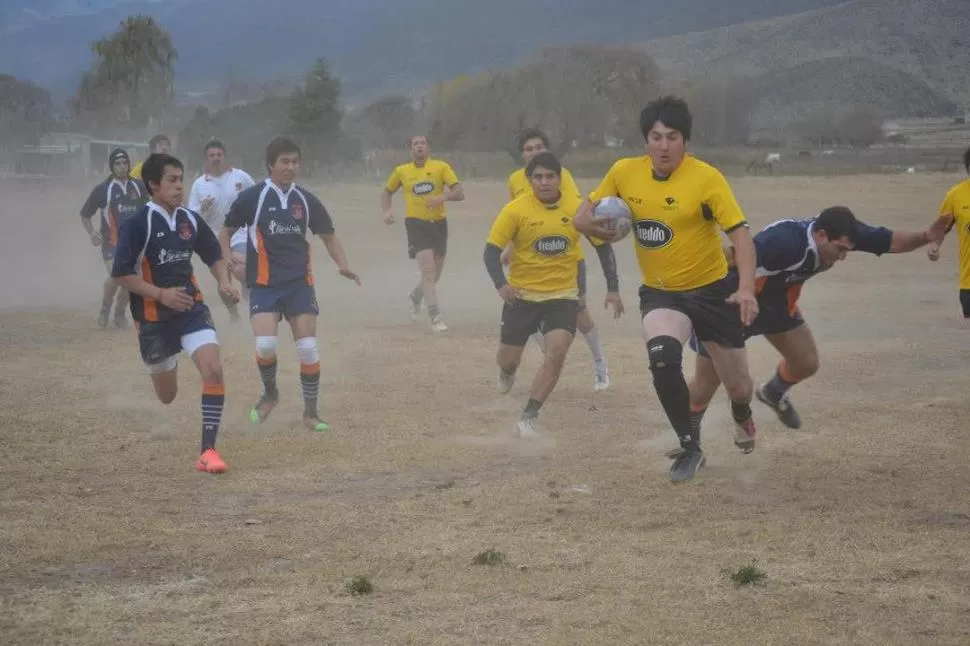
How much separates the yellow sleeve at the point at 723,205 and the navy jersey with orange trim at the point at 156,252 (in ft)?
10.6

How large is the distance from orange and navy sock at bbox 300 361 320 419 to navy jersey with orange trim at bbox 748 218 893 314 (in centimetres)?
339

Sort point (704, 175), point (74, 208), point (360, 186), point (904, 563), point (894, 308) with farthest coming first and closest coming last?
point (360, 186) < point (74, 208) < point (894, 308) < point (704, 175) < point (904, 563)

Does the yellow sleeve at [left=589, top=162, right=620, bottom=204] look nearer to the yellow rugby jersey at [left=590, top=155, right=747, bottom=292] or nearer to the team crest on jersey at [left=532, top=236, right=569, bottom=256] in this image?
the yellow rugby jersey at [left=590, top=155, right=747, bottom=292]

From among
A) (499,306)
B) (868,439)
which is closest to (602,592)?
(868,439)

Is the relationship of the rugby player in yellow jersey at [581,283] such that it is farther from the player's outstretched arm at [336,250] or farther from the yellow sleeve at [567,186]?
the player's outstretched arm at [336,250]

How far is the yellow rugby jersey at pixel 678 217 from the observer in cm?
799

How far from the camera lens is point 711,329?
326 inches

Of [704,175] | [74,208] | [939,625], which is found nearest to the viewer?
[939,625]

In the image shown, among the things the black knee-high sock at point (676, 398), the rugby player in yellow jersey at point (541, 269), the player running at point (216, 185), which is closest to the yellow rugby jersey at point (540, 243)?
the rugby player in yellow jersey at point (541, 269)

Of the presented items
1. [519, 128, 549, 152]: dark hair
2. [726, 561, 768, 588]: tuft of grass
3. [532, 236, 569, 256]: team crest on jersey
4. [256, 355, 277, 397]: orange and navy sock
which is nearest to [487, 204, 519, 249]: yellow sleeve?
[532, 236, 569, 256]: team crest on jersey

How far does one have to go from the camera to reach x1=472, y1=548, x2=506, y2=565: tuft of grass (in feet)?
21.6

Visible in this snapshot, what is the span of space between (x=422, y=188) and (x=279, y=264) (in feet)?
21.6

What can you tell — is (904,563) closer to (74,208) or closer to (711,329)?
(711,329)

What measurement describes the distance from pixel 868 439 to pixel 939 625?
427cm
